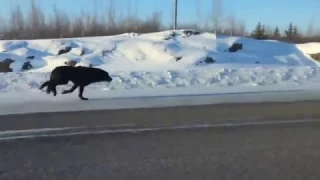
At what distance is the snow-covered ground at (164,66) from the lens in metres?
18.0

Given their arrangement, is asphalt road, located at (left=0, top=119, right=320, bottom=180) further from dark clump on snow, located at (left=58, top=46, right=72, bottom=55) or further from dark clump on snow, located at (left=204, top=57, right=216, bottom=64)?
dark clump on snow, located at (left=58, top=46, right=72, bottom=55)

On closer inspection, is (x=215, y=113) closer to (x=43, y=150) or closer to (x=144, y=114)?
(x=144, y=114)

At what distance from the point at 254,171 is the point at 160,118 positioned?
524cm

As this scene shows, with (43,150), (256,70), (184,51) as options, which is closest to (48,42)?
(184,51)

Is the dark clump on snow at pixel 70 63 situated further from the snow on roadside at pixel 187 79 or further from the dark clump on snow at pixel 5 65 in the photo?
the snow on roadside at pixel 187 79

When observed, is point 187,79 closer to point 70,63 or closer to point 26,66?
point 70,63

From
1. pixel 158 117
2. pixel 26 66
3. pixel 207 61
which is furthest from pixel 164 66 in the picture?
pixel 158 117

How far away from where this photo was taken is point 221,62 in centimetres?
2767

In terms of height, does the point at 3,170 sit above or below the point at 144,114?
above

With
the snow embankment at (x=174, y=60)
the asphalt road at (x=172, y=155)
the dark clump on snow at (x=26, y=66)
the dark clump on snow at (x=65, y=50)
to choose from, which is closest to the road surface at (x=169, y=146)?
the asphalt road at (x=172, y=155)

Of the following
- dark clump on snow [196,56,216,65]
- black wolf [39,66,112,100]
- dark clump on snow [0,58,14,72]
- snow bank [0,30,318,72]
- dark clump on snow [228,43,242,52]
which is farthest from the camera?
dark clump on snow [228,43,242,52]

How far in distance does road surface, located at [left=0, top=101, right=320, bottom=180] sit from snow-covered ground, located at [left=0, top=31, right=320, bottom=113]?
293cm

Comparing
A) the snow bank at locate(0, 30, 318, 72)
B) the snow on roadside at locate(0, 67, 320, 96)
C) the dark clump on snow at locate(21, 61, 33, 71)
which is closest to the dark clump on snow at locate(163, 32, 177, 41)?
the snow bank at locate(0, 30, 318, 72)

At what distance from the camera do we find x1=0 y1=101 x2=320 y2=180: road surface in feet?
22.7
